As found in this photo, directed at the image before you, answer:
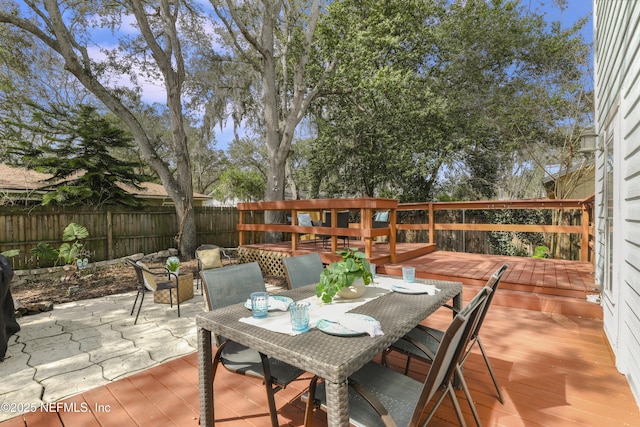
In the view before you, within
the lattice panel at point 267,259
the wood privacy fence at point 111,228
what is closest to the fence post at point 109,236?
the wood privacy fence at point 111,228

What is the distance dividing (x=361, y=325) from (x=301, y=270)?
128 centimetres

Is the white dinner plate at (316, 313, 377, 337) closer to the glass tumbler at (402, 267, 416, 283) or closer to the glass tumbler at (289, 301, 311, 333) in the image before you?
the glass tumbler at (289, 301, 311, 333)

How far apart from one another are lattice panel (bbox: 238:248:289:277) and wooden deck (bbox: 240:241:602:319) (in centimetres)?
83

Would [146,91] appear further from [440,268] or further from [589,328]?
[589,328]

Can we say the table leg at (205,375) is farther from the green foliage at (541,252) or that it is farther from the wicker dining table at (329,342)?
the green foliage at (541,252)

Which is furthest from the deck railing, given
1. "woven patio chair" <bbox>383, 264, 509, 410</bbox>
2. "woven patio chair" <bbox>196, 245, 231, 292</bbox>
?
"woven patio chair" <bbox>383, 264, 509, 410</bbox>

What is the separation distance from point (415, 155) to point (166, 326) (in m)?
8.98

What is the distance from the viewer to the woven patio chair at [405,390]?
1.16m

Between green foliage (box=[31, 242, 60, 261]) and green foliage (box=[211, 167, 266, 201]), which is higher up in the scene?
green foliage (box=[211, 167, 266, 201])

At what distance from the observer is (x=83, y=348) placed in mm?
3031

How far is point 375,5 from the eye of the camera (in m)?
9.56

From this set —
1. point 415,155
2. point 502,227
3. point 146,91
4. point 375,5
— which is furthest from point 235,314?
point 146,91

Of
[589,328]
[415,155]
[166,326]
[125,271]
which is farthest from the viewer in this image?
[415,155]

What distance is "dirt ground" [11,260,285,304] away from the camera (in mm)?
5170
